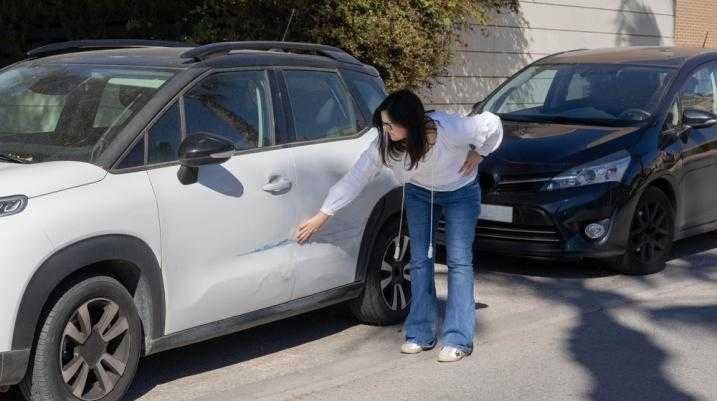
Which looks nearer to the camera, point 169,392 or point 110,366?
point 110,366

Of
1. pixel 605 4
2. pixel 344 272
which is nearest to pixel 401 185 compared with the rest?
pixel 344 272

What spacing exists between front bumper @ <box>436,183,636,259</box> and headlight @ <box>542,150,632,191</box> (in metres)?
0.04

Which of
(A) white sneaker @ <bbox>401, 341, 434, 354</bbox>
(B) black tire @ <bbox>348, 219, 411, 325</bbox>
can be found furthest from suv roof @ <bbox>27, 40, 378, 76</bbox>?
(A) white sneaker @ <bbox>401, 341, 434, 354</bbox>

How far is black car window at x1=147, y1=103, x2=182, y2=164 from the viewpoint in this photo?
5.34 metres

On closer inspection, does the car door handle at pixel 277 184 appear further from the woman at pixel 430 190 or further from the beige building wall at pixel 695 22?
the beige building wall at pixel 695 22

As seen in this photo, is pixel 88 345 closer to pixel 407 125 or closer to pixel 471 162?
pixel 407 125

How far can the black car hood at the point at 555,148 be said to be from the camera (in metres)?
8.29

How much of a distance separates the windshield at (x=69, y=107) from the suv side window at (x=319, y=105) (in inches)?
33.7

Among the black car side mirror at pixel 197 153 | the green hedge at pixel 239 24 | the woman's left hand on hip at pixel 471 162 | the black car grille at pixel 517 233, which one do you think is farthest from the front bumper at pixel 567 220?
the green hedge at pixel 239 24

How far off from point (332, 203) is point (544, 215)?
2.75 metres

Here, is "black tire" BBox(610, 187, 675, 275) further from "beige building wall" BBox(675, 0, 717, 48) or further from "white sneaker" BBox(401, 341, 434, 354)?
"beige building wall" BBox(675, 0, 717, 48)

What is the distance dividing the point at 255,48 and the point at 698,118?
413 cm

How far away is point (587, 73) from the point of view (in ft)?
31.7

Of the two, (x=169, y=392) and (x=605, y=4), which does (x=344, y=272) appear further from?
(x=605, y=4)
